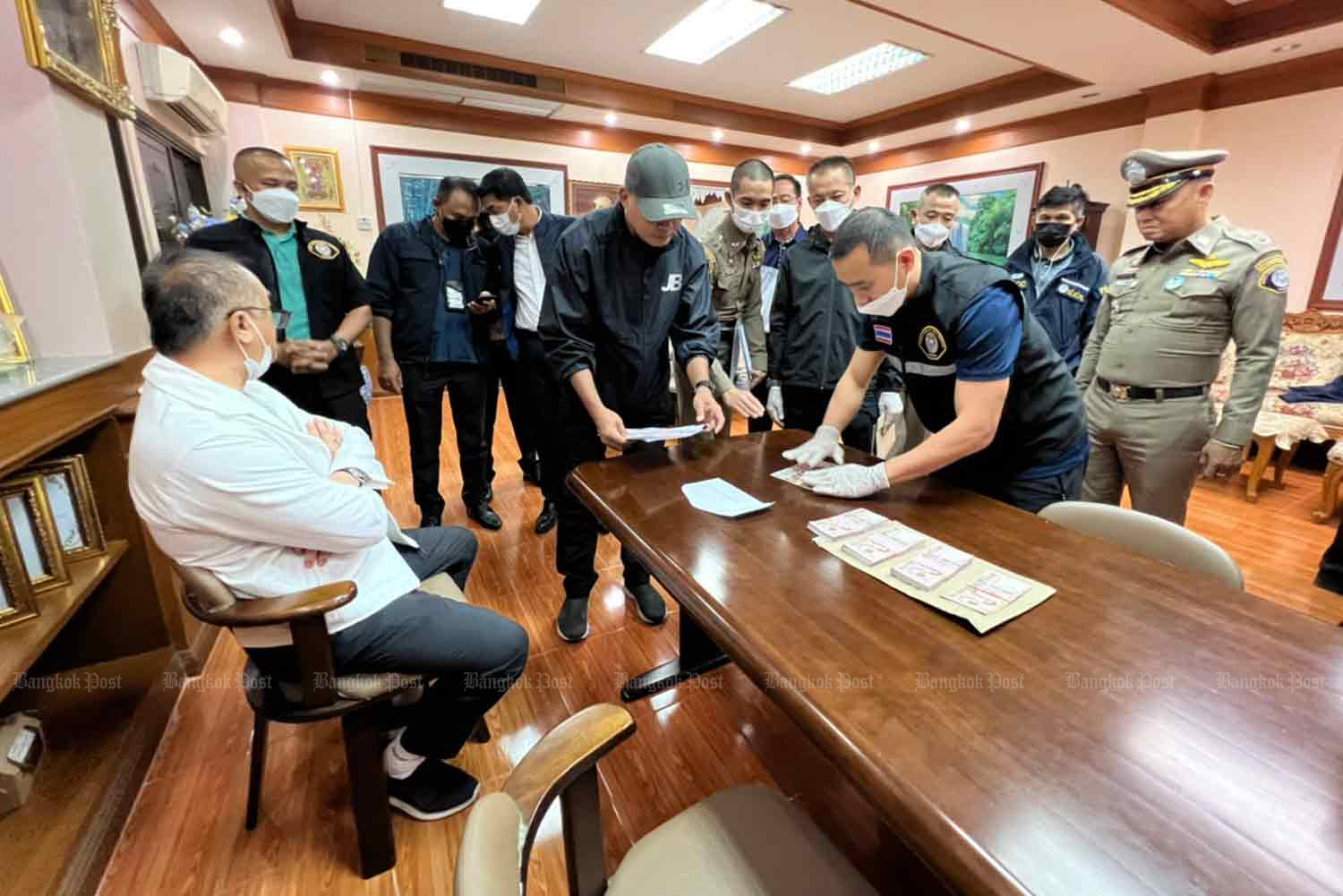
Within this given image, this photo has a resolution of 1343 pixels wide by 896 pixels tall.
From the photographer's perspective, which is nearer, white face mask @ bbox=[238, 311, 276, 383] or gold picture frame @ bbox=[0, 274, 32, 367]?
white face mask @ bbox=[238, 311, 276, 383]

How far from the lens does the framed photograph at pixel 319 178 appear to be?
512 centimetres

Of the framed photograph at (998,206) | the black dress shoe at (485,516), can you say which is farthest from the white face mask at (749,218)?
the framed photograph at (998,206)

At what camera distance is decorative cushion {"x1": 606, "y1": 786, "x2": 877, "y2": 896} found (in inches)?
29.4

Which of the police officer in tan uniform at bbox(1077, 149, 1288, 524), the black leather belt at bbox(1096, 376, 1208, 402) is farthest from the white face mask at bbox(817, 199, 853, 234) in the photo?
the black leather belt at bbox(1096, 376, 1208, 402)

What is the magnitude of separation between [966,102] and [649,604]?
6.05m

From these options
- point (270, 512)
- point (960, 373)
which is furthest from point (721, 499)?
Answer: point (270, 512)

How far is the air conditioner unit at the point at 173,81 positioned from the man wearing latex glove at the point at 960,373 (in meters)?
3.96

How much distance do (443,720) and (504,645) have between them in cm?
24

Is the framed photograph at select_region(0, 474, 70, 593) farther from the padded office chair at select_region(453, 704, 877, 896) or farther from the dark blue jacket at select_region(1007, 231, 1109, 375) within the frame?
the dark blue jacket at select_region(1007, 231, 1109, 375)

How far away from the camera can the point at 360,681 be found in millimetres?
1136

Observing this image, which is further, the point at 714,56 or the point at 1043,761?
the point at 714,56

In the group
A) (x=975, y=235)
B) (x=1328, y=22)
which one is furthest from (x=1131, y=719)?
(x=975, y=235)

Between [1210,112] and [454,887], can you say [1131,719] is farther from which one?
[1210,112]

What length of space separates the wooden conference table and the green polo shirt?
1.85m
